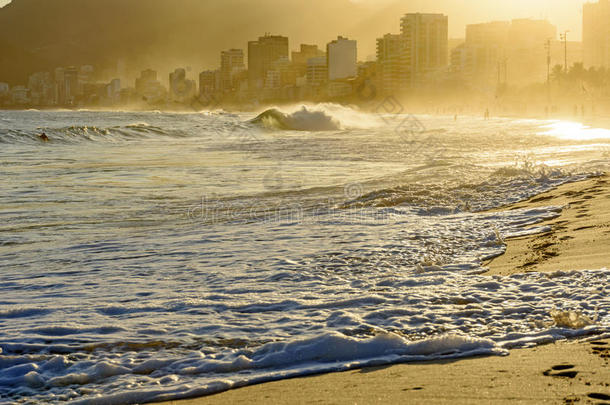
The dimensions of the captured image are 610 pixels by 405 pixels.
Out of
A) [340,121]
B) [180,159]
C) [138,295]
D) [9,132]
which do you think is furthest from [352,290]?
[340,121]

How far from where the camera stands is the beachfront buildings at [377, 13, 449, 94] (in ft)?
549

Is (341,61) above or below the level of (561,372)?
above

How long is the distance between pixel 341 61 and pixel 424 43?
2323 centimetres

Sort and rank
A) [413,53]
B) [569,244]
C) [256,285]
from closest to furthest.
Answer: [256,285], [569,244], [413,53]

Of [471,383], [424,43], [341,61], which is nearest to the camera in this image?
[471,383]

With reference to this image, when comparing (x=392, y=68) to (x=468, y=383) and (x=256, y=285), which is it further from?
(x=468, y=383)

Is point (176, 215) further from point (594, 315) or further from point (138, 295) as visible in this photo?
point (594, 315)

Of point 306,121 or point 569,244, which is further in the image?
point 306,121

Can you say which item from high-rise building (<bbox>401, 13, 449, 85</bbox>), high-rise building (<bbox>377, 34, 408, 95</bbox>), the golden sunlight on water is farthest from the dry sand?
high-rise building (<bbox>401, 13, 449, 85</bbox>)

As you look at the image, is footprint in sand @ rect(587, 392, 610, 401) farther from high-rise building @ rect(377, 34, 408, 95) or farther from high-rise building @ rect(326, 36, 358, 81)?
high-rise building @ rect(326, 36, 358, 81)

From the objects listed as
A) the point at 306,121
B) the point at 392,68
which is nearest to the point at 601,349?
the point at 306,121

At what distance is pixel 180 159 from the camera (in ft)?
69.3

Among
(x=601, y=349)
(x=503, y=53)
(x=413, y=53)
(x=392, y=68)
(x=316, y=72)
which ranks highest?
(x=413, y=53)

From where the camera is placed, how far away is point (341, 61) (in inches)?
7411
